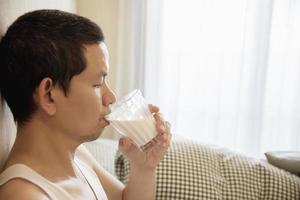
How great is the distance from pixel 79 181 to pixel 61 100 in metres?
0.25

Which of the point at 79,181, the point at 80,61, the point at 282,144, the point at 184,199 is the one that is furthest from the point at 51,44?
the point at 282,144

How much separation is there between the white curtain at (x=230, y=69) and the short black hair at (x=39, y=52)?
1767 millimetres

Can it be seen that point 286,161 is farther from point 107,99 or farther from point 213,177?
point 107,99

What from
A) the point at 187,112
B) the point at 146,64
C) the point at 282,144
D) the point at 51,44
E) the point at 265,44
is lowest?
the point at 282,144

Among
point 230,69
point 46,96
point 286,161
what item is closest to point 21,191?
point 46,96

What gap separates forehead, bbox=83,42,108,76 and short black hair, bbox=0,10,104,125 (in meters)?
0.01

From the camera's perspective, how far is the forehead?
763 millimetres

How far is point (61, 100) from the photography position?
2.48ft

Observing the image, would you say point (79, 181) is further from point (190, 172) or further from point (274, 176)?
point (274, 176)

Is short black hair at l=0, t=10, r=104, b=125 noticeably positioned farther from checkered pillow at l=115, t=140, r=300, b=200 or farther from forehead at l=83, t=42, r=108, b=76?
checkered pillow at l=115, t=140, r=300, b=200

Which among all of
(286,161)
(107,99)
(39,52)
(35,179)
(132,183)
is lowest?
(286,161)

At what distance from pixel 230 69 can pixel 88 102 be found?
186cm

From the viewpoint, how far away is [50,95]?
0.75 metres

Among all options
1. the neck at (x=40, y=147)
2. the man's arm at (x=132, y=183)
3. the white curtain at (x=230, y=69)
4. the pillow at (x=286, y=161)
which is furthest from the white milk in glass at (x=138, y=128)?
the white curtain at (x=230, y=69)
